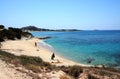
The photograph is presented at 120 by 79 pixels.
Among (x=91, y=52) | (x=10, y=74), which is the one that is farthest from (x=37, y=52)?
(x=10, y=74)

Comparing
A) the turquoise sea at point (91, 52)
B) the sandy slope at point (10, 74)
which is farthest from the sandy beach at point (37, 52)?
the sandy slope at point (10, 74)

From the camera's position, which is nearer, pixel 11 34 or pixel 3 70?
pixel 3 70

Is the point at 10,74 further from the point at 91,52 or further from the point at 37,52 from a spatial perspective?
the point at 91,52

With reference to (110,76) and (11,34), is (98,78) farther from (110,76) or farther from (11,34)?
(11,34)

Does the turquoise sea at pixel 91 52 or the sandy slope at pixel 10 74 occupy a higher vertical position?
the sandy slope at pixel 10 74

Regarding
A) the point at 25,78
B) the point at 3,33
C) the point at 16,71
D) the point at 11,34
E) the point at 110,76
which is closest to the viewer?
the point at 25,78

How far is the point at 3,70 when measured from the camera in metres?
12.8

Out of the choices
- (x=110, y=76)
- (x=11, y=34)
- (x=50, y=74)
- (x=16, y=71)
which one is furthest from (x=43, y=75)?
(x=11, y=34)

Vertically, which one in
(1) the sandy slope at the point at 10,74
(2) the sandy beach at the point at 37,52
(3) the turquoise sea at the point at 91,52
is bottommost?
(3) the turquoise sea at the point at 91,52

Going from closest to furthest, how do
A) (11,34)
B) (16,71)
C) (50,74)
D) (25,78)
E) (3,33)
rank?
(25,78) < (16,71) < (50,74) < (3,33) < (11,34)

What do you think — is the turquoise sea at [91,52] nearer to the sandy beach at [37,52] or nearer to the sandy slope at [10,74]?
the sandy beach at [37,52]

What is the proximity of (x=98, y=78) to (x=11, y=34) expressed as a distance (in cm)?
6042

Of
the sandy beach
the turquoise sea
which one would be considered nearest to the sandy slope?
the sandy beach

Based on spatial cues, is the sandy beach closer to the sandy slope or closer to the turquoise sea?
the turquoise sea
